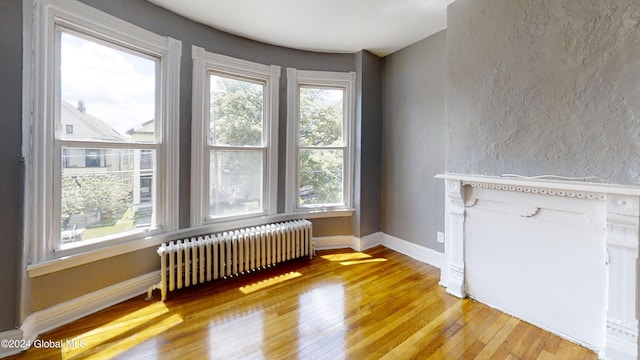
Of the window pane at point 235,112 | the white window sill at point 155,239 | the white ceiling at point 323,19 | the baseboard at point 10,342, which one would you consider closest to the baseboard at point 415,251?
the white window sill at point 155,239

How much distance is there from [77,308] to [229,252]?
3.80 ft

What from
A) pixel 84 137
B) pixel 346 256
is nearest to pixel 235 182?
pixel 84 137

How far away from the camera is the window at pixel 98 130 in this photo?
183cm

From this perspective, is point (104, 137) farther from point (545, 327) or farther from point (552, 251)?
point (545, 327)

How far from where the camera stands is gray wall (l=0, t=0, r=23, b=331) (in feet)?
5.16

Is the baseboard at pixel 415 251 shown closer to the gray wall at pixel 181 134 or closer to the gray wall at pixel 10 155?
the gray wall at pixel 181 134

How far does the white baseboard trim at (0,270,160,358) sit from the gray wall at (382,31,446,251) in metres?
2.77

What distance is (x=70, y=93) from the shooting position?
1.98 m

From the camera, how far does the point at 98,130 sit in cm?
211

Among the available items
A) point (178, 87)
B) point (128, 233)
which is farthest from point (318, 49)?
point (128, 233)

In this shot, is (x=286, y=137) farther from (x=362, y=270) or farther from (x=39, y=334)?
(x=39, y=334)

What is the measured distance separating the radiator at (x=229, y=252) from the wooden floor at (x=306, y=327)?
130 millimetres

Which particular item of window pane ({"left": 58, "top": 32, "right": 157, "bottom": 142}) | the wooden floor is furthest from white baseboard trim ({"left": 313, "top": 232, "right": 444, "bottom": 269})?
window pane ({"left": 58, "top": 32, "right": 157, "bottom": 142})

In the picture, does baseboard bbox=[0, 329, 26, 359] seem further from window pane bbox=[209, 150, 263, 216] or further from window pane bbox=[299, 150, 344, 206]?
window pane bbox=[299, 150, 344, 206]
